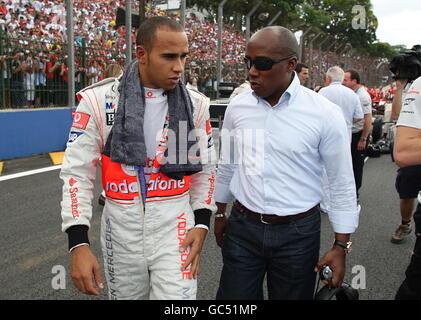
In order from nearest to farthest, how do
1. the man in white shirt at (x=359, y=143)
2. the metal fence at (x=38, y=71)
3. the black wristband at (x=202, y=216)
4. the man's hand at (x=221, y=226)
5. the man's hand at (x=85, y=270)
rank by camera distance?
the man's hand at (x=85, y=270) → the black wristband at (x=202, y=216) → the man's hand at (x=221, y=226) → the man in white shirt at (x=359, y=143) → the metal fence at (x=38, y=71)

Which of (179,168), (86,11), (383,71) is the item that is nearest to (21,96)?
(86,11)

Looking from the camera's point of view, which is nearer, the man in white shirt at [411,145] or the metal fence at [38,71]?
the man in white shirt at [411,145]

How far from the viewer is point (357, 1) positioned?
236ft

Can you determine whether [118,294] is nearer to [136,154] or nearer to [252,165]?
[136,154]

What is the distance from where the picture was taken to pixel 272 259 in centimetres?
237

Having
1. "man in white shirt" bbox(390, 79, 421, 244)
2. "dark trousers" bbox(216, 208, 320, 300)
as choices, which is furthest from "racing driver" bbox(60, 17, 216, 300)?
"man in white shirt" bbox(390, 79, 421, 244)

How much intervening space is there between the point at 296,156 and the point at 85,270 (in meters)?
1.07

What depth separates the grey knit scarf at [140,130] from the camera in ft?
6.72

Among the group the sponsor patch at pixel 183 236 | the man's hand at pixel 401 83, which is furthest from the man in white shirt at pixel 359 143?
the sponsor patch at pixel 183 236

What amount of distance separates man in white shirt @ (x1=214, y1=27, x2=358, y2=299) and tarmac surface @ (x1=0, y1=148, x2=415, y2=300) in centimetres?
135

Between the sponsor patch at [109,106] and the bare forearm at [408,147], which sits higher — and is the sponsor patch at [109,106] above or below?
above

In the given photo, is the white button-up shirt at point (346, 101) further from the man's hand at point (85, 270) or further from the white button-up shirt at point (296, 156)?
the man's hand at point (85, 270)

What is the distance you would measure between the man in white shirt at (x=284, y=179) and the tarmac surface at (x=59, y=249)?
1349mm
